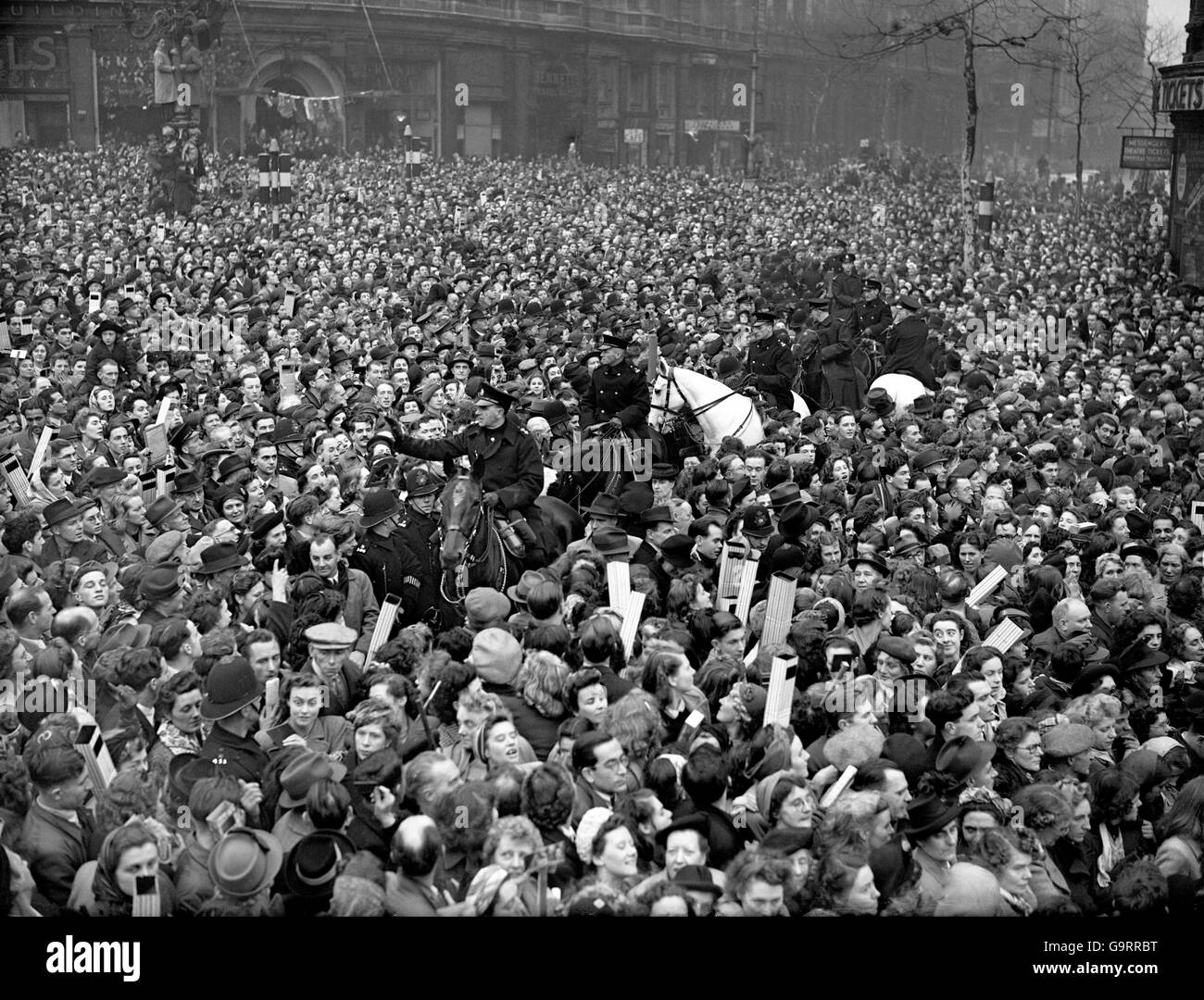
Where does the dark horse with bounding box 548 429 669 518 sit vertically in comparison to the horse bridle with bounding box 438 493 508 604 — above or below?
above

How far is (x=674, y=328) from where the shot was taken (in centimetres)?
1919

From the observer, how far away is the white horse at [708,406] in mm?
13883

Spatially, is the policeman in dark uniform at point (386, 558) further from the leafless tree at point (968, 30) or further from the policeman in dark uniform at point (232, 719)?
the leafless tree at point (968, 30)

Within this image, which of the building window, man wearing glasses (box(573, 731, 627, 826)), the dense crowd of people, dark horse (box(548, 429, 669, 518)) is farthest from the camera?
the building window

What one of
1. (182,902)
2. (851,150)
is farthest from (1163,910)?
(851,150)

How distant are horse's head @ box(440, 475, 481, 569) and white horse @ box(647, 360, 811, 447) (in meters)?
4.27

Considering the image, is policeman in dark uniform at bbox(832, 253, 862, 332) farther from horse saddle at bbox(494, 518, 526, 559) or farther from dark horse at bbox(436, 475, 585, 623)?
dark horse at bbox(436, 475, 585, 623)

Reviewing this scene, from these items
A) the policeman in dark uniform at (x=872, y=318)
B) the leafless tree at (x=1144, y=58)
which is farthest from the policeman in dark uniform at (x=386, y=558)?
the policeman in dark uniform at (x=872, y=318)

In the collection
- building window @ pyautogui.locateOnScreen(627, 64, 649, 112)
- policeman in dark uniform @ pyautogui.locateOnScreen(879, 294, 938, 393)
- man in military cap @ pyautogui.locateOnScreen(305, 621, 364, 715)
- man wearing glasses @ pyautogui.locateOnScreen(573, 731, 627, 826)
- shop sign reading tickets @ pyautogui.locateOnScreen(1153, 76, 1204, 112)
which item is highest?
building window @ pyautogui.locateOnScreen(627, 64, 649, 112)

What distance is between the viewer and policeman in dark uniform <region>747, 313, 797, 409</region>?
15.9 metres

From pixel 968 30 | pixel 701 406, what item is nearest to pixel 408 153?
pixel 968 30

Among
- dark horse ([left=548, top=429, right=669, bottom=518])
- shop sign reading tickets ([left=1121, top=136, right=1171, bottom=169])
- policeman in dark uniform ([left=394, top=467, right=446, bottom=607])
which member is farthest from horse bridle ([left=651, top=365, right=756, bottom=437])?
shop sign reading tickets ([left=1121, top=136, right=1171, bottom=169])

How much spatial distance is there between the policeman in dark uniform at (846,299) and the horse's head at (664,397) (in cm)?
481

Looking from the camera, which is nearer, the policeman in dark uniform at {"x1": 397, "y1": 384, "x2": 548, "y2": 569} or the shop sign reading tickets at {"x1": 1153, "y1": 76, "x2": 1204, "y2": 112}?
the policeman in dark uniform at {"x1": 397, "y1": 384, "x2": 548, "y2": 569}
